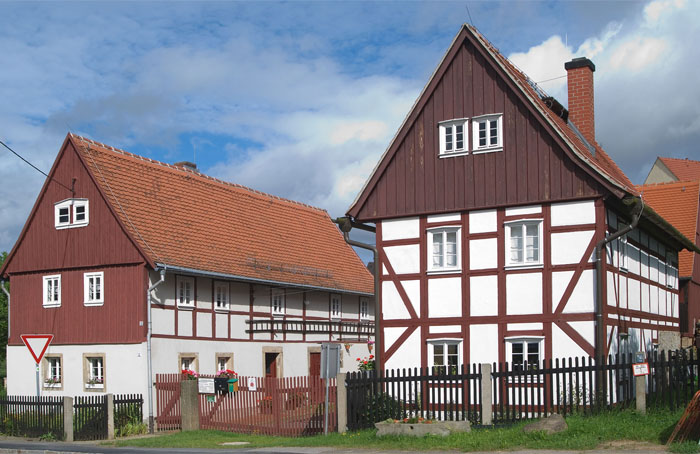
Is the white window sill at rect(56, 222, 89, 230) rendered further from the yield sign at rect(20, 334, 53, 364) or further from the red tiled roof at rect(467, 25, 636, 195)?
the red tiled roof at rect(467, 25, 636, 195)

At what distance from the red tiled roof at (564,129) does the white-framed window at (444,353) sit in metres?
5.91

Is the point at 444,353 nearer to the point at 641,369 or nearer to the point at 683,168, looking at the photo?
the point at 641,369

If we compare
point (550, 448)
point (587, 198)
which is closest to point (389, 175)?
point (587, 198)

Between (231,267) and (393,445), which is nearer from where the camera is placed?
(393,445)

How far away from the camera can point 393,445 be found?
57.3 ft

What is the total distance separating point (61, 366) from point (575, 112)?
19.2 meters

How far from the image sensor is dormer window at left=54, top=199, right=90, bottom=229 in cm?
2975

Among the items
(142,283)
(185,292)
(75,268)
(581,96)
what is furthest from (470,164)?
(75,268)

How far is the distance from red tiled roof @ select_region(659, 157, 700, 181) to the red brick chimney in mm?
27281

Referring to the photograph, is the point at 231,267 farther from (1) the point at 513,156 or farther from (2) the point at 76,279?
(1) the point at 513,156

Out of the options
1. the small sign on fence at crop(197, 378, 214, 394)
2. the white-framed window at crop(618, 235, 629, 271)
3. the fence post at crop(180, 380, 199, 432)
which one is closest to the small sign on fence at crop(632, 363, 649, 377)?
the white-framed window at crop(618, 235, 629, 271)

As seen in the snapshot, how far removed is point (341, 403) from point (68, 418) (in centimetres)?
854

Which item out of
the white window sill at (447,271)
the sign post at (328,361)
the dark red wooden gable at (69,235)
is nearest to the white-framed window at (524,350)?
the white window sill at (447,271)

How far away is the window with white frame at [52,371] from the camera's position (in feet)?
96.8
